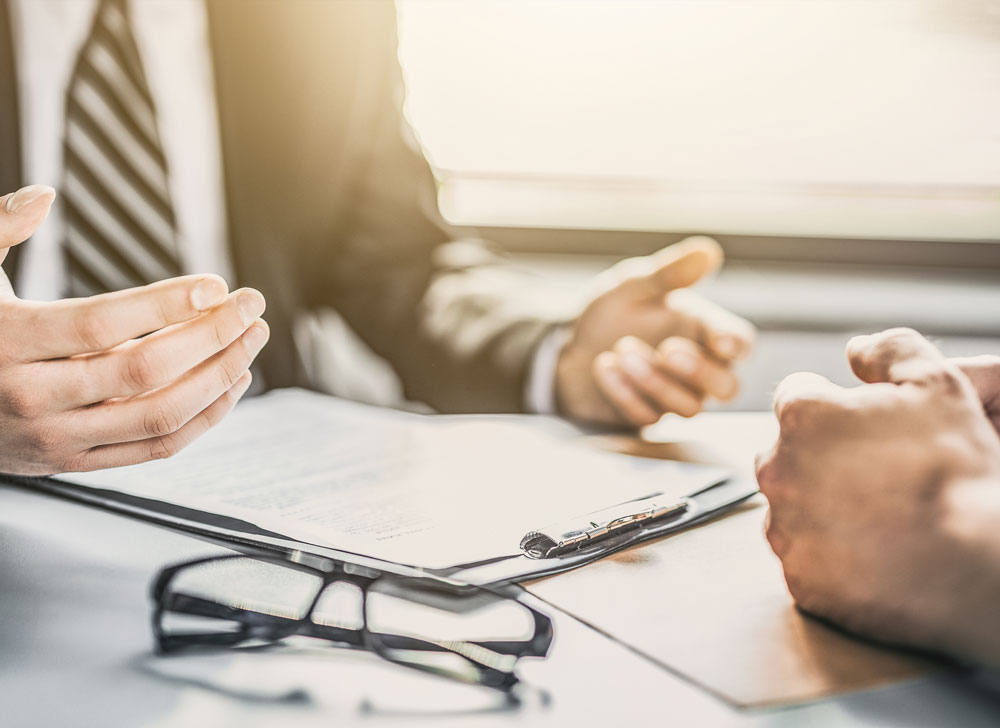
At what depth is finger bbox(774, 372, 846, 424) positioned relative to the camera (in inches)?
10.6

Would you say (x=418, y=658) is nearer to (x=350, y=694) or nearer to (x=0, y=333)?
(x=350, y=694)

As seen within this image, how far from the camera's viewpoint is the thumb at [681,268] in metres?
0.51

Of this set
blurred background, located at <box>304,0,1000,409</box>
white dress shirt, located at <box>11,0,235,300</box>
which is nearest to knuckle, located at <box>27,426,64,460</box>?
white dress shirt, located at <box>11,0,235,300</box>

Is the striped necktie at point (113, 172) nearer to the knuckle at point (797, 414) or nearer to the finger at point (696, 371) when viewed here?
the finger at point (696, 371)

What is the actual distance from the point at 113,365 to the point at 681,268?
0.39 meters

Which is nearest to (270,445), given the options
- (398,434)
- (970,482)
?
(398,434)

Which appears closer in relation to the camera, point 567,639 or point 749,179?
point 567,639

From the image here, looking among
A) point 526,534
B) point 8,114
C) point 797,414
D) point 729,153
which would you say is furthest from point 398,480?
point 729,153

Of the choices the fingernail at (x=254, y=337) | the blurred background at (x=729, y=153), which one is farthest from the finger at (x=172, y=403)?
the blurred background at (x=729, y=153)

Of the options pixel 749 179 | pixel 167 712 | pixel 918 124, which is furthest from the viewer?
pixel 749 179

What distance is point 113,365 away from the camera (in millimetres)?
289

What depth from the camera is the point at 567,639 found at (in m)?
0.23

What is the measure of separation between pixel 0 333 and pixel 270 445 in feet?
0.59

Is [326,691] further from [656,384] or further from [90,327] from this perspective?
[656,384]
